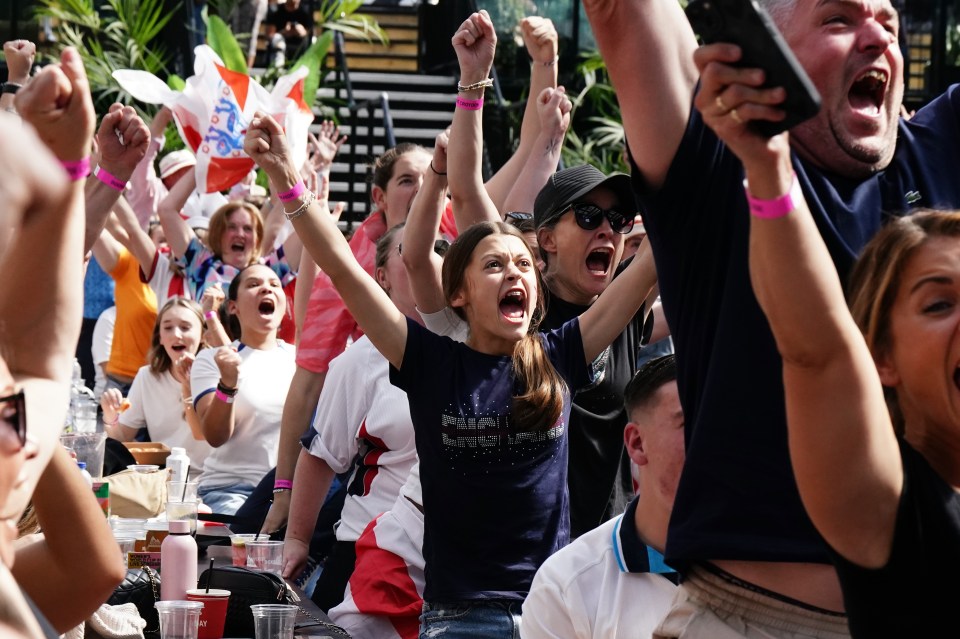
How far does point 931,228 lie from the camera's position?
5.96 feet

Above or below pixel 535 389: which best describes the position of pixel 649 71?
above

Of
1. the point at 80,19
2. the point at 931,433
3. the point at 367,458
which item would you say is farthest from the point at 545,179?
the point at 80,19

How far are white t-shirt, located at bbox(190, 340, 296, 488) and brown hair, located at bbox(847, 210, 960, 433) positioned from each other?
4348 millimetres

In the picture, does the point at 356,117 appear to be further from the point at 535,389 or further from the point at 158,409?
the point at 535,389

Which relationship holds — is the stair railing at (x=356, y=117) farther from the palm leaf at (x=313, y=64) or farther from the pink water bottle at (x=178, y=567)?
the pink water bottle at (x=178, y=567)

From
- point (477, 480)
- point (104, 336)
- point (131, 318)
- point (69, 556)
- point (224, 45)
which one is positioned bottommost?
point (104, 336)

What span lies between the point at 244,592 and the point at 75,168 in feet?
6.00

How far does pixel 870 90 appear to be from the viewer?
7.04 feet

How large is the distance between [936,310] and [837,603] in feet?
1.42

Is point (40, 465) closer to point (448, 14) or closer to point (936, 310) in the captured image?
point (936, 310)

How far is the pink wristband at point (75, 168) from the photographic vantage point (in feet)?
6.06

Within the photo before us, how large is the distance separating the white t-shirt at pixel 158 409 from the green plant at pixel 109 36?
24.4ft

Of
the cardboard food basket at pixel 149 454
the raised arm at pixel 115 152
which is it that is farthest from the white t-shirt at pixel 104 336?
the raised arm at pixel 115 152

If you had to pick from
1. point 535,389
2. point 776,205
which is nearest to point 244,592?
point 535,389
